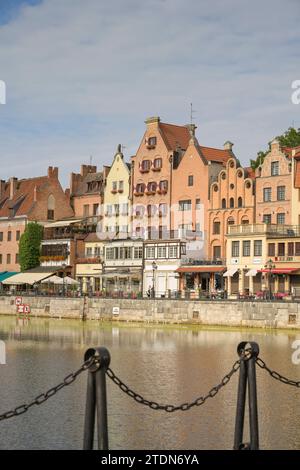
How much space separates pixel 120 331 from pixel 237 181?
24341 millimetres

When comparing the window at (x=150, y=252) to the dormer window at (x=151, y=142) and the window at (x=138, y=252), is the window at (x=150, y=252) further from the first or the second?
the dormer window at (x=151, y=142)

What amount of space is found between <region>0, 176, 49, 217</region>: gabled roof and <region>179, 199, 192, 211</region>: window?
22.9 metres

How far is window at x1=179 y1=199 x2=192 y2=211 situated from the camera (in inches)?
3216

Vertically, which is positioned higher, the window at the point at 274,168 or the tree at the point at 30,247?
the window at the point at 274,168

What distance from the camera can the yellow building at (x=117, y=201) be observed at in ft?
290

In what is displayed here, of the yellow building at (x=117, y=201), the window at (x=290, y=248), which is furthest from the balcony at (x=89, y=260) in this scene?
the window at (x=290, y=248)

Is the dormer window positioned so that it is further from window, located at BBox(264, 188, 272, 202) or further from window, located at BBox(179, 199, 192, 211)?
window, located at BBox(264, 188, 272, 202)

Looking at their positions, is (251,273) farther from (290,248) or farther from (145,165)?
(145,165)

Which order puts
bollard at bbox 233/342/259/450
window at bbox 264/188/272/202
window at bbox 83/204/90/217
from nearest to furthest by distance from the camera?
bollard at bbox 233/342/259/450 → window at bbox 264/188/272/202 → window at bbox 83/204/90/217

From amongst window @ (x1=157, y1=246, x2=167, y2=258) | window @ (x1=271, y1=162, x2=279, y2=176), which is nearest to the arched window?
window @ (x1=157, y1=246, x2=167, y2=258)

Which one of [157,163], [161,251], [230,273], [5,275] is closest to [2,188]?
[5,275]

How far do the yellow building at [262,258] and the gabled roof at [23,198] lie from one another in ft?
112

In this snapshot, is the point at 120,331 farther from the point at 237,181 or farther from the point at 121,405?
the point at 121,405

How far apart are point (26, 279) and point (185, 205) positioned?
66.2 ft
